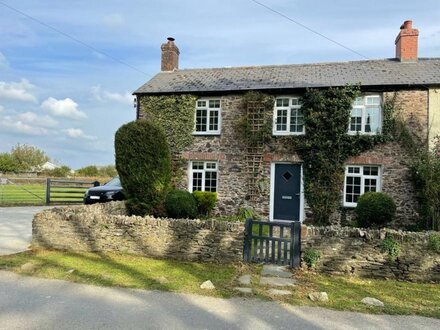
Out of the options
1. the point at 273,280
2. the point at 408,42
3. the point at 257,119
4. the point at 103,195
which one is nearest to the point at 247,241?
the point at 273,280

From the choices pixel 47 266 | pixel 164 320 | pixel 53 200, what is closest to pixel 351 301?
pixel 164 320

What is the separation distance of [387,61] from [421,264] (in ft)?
39.1

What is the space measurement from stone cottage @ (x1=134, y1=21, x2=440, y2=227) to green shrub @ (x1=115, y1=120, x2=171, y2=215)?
14.7 feet

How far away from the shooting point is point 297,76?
16297mm

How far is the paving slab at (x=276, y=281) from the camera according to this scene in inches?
266

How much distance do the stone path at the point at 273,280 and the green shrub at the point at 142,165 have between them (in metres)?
4.87

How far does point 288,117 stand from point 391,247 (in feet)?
28.6

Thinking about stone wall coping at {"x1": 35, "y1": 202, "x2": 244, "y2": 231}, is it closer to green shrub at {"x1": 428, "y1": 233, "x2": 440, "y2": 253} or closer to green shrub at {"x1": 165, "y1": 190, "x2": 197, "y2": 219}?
green shrub at {"x1": 165, "y1": 190, "x2": 197, "y2": 219}

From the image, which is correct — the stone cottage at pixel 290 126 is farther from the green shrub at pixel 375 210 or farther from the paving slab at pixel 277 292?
the paving slab at pixel 277 292

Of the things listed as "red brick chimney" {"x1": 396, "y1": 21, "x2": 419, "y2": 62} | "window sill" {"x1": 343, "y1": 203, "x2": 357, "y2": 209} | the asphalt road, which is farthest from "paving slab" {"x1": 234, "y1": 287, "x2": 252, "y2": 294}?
"red brick chimney" {"x1": 396, "y1": 21, "x2": 419, "y2": 62}

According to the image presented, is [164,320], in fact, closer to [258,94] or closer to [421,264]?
[421,264]

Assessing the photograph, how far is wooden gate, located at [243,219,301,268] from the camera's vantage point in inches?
307

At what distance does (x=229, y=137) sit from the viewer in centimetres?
1570

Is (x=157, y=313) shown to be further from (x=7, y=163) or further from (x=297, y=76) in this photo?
(x=7, y=163)
